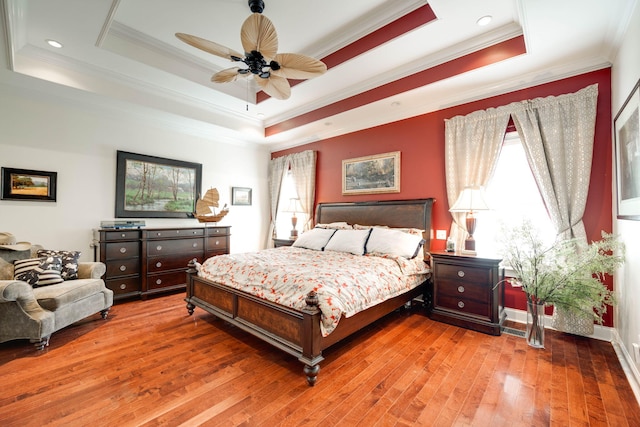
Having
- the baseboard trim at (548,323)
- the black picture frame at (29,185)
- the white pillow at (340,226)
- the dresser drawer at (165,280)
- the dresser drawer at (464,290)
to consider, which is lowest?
the baseboard trim at (548,323)

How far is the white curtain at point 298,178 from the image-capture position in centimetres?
525

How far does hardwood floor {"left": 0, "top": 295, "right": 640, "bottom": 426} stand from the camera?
1.66m

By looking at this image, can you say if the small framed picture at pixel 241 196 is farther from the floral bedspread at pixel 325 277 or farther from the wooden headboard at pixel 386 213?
the floral bedspread at pixel 325 277

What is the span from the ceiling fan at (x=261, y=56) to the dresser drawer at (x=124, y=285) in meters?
2.91

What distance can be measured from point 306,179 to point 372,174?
140 cm

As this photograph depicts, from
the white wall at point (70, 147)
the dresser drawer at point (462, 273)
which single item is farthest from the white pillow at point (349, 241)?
the white wall at point (70, 147)

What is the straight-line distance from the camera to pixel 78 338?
2.66m

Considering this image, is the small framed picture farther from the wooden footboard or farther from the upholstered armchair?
the upholstered armchair

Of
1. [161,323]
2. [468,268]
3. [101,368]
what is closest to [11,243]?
[161,323]

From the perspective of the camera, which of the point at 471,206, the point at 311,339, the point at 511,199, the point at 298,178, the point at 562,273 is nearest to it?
the point at 311,339

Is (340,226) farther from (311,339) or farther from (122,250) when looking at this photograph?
(122,250)

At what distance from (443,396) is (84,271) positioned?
3777 mm

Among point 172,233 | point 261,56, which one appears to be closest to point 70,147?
point 172,233

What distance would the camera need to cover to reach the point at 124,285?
3721 millimetres
